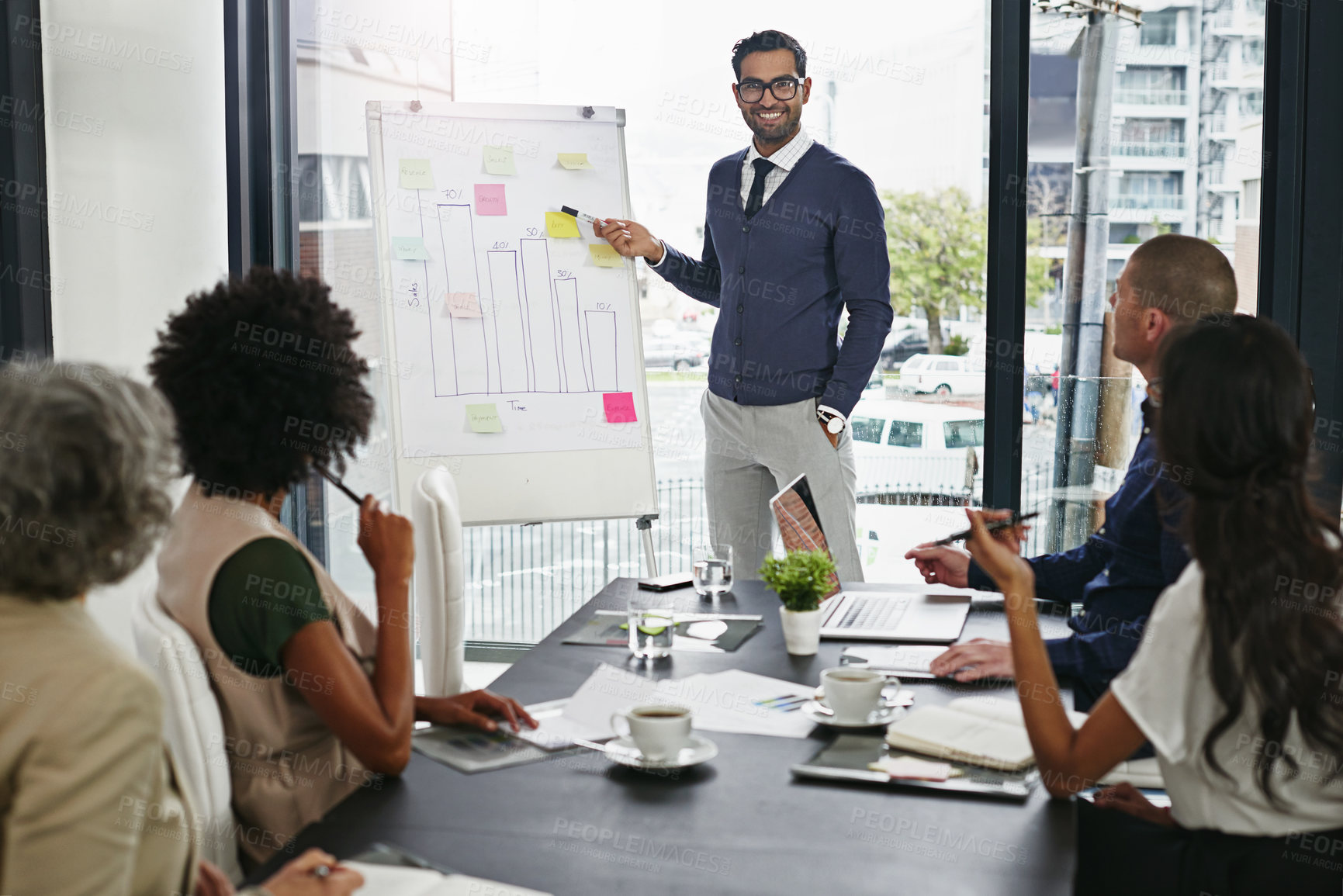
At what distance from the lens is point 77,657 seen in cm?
93

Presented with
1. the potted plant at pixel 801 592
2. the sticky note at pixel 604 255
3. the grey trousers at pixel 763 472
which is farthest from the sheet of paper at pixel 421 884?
the sticky note at pixel 604 255

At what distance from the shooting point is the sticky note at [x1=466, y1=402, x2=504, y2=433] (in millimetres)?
3176

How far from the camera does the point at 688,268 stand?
341 cm

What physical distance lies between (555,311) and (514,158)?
459 millimetres

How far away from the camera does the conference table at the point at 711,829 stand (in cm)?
113

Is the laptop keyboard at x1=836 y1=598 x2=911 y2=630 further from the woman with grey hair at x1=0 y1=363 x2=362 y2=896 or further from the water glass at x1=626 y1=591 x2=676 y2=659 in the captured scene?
the woman with grey hair at x1=0 y1=363 x2=362 y2=896

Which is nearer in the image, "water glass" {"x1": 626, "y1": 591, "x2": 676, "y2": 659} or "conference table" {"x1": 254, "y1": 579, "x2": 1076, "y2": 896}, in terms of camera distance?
"conference table" {"x1": 254, "y1": 579, "x2": 1076, "y2": 896}

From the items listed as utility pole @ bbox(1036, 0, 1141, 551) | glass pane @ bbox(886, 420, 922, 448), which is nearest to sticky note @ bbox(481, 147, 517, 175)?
glass pane @ bbox(886, 420, 922, 448)

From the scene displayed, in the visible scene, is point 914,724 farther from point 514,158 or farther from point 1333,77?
point 1333,77

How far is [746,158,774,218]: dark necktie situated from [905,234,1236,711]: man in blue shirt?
1274 mm

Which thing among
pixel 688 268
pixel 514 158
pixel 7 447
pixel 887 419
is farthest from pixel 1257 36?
pixel 7 447

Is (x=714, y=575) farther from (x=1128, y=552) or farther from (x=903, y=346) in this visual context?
(x=903, y=346)

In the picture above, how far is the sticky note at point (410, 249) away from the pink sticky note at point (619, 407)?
0.65 meters

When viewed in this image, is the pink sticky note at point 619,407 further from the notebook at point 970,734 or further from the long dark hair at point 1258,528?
the long dark hair at point 1258,528
